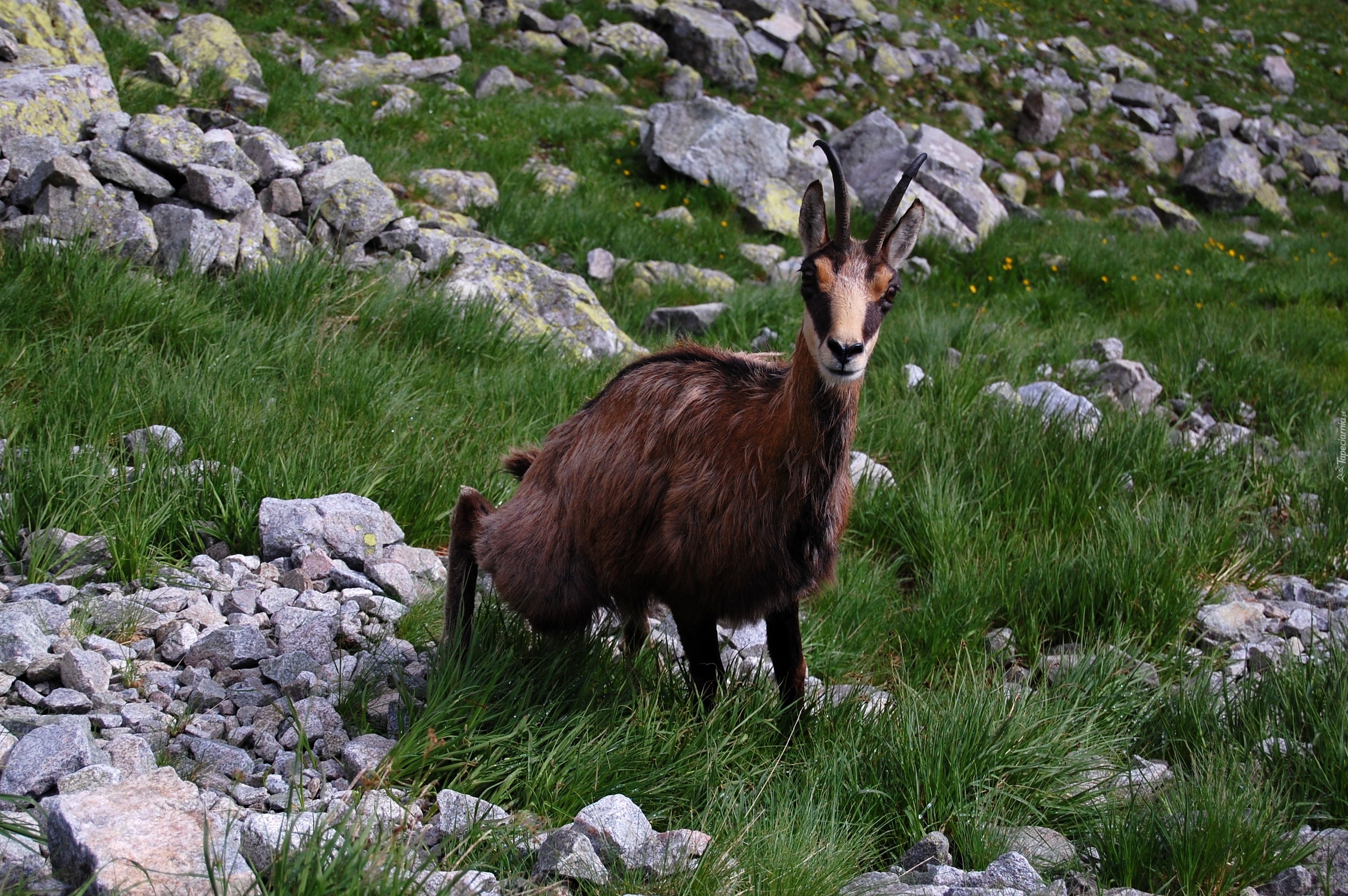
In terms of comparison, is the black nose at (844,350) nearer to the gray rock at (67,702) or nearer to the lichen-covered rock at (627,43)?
the gray rock at (67,702)

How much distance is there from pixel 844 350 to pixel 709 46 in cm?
1303

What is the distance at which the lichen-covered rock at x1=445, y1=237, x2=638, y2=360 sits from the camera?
648cm

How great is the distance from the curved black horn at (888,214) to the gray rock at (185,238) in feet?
13.3

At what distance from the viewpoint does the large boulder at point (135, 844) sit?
2.06 meters

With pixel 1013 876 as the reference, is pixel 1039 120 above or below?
below

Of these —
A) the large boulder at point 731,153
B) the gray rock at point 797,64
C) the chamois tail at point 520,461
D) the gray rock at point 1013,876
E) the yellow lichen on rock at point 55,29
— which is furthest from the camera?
the gray rock at point 797,64

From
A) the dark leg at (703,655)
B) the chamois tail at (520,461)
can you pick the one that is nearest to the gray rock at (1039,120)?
the chamois tail at (520,461)

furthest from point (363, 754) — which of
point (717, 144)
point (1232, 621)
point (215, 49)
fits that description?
point (215, 49)

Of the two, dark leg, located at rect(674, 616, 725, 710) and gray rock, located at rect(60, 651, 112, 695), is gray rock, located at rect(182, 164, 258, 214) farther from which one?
dark leg, located at rect(674, 616, 725, 710)

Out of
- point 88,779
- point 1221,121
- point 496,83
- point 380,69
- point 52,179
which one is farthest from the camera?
point 1221,121

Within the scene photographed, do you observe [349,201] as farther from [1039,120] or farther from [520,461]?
[1039,120]

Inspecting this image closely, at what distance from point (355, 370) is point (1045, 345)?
5038 millimetres

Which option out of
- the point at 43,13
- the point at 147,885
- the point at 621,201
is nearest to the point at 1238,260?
the point at 621,201

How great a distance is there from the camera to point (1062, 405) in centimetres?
599
